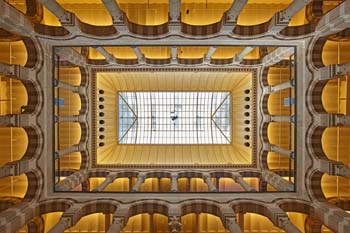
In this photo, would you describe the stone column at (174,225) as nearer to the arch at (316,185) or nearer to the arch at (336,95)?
the arch at (316,185)

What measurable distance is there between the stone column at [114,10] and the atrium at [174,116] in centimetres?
15

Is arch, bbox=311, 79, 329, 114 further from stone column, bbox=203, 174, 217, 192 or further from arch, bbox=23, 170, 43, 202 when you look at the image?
arch, bbox=23, 170, 43, 202

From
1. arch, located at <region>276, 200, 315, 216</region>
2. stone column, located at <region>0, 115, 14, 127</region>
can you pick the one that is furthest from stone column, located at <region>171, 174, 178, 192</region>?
stone column, located at <region>0, 115, 14, 127</region>

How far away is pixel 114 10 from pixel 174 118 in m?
14.9

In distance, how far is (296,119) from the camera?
781 inches

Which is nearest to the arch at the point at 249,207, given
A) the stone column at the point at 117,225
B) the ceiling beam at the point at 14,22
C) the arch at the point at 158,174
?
the stone column at the point at 117,225

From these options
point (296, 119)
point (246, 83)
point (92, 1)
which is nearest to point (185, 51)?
point (246, 83)

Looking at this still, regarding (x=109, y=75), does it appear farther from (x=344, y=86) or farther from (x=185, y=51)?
(x=344, y=86)

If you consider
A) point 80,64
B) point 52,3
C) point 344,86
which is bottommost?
point 344,86

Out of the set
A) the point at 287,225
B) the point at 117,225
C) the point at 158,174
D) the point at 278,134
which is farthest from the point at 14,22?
the point at 278,134

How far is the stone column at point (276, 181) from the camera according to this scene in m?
19.8

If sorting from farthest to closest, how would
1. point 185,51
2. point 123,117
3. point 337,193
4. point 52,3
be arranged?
point 123,117 → point 185,51 → point 337,193 → point 52,3

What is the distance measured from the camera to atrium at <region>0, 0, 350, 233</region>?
17.5 meters

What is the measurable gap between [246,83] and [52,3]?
1707 cm
